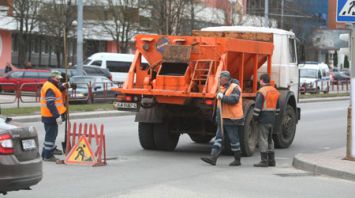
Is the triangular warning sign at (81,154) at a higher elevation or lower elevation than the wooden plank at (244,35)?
lower

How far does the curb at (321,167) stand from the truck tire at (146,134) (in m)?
3.37

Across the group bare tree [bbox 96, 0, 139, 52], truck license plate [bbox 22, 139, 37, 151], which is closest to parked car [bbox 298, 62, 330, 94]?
bare tree [bbox 96, 0, 139, 52]

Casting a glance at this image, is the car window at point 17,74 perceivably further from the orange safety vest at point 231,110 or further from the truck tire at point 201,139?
the orange safety vest at point 231,110

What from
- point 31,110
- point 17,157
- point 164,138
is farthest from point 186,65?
point 31,110

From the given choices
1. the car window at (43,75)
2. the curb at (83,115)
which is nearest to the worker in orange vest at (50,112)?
the curb at (83,115)

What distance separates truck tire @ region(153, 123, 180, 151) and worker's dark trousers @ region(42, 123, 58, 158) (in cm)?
261

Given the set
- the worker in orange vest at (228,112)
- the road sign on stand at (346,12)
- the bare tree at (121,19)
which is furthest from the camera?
the bare tree at (121,19)

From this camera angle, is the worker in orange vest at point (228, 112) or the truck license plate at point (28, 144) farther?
the worker in orange vest at point (228, 112)

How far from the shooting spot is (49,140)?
12.4 meters

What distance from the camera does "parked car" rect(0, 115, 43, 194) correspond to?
714 centimetres

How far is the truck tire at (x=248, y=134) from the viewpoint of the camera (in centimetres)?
1334

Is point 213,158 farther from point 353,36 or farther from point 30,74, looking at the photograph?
point 30,74

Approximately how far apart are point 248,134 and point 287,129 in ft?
8.28

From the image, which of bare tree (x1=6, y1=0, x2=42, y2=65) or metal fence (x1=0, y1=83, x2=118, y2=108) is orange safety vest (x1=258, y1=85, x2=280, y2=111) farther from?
bare tree (x1=6, y1=0, x2=42, y2=65)
